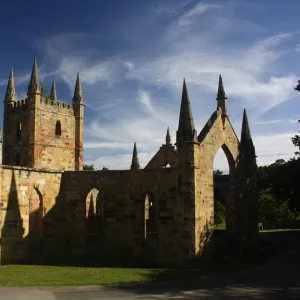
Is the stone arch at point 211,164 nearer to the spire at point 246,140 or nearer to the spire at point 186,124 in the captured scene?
the spire at point 246,140

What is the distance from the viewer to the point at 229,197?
2947 cm

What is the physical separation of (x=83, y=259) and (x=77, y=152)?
17541mm

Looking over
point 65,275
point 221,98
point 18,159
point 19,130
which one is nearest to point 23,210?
point 65,275

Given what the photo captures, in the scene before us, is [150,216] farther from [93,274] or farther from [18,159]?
[93,274]

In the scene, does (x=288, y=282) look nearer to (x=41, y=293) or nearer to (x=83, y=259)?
(x=41, y=293)

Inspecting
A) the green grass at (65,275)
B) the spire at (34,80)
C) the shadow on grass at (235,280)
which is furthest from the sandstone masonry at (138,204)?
the spire at (34,80)

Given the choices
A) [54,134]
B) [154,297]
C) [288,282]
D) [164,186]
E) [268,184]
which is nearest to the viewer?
[154,297]

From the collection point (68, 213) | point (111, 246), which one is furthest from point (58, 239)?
point (111, 246)

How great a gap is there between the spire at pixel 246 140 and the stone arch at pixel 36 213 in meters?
14.6

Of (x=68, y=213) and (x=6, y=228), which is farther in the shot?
(x=68, y=213)

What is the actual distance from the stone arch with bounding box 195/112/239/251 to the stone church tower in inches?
718

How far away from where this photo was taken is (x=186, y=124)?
2466cm

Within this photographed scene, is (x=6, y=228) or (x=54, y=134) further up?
(x=54, y=134)

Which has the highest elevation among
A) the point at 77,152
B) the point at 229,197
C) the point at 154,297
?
the point at 77,152
